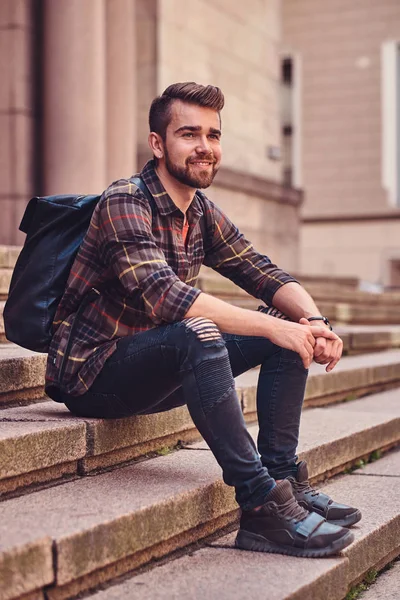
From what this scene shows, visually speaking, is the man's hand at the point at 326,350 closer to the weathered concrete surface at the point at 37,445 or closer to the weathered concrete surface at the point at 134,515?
the weathered concrete surface at the point at 134,515

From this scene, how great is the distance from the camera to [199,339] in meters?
2.97

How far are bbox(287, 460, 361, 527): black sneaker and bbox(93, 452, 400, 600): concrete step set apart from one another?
0.22ft

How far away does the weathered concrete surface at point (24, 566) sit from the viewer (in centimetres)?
229

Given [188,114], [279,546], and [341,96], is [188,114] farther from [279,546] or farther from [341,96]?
[341,96]

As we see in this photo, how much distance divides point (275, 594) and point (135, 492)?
1.91ft

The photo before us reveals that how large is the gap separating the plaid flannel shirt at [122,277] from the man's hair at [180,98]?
6.3 inches

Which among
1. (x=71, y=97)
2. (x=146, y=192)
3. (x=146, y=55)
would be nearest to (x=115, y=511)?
(x=146, y=192)

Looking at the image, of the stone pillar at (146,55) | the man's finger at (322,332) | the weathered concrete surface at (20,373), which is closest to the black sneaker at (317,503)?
the man's finger at (322,332)

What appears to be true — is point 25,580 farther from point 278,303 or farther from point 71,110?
point 71,110

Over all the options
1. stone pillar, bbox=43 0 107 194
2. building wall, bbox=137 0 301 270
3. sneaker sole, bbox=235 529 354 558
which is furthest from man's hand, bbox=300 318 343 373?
building wall, bbox=137 0 301 270

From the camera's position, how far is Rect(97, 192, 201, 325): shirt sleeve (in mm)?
3078

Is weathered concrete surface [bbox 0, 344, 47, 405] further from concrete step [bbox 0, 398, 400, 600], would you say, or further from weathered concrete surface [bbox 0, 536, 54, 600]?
weathered concrete surface [bbox 0, 536, 54, 600]

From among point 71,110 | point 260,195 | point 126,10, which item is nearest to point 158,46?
point 126,10

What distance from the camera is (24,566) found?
7.70 ft
